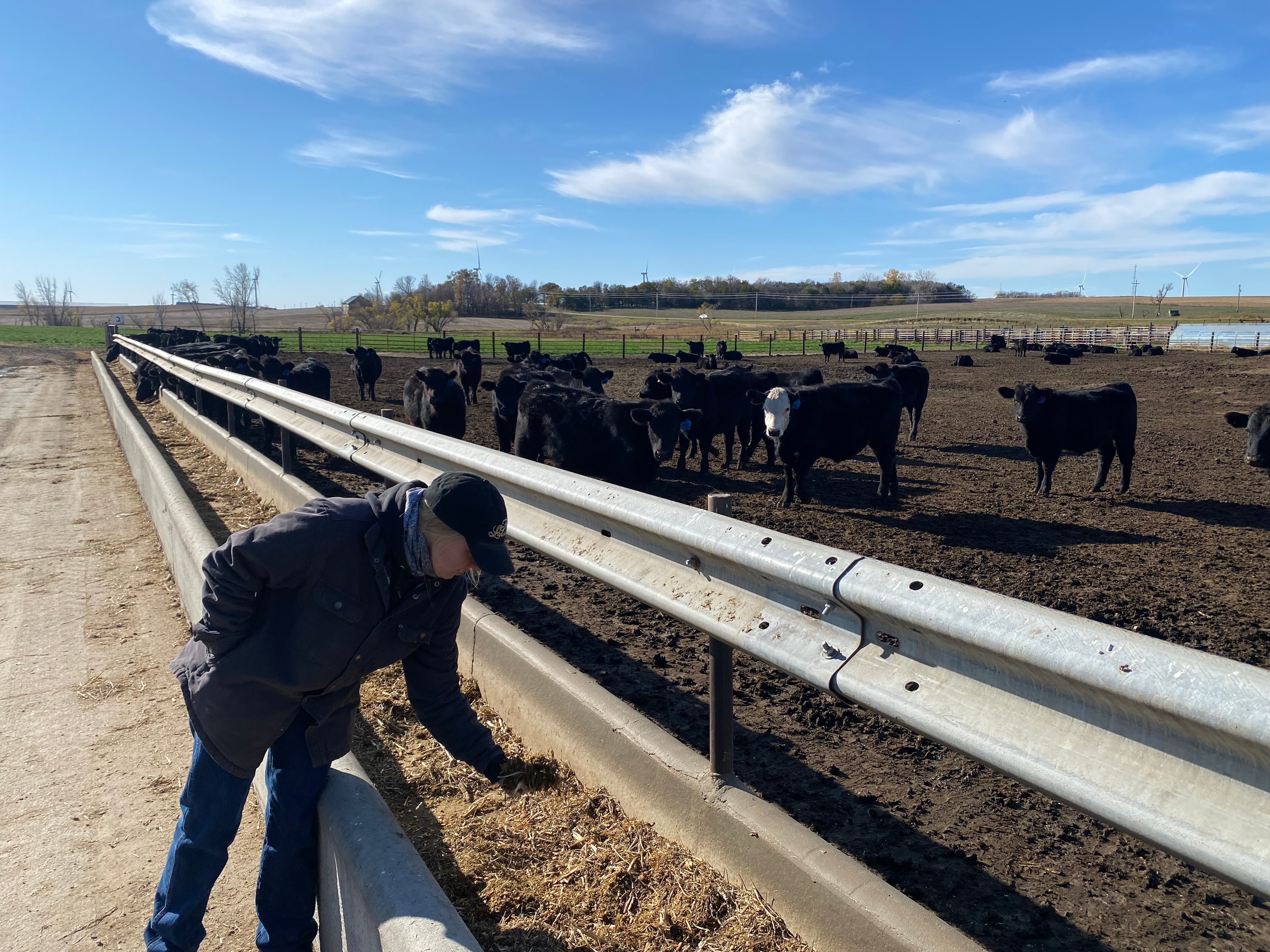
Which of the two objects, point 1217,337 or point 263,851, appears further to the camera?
point 1217,337

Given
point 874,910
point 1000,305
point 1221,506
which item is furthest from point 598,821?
point 1000,305

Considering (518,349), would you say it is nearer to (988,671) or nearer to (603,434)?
(603,434)

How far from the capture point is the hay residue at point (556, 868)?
7.65ft

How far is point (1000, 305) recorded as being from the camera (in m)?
135

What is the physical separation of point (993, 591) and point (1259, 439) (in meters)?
6.54

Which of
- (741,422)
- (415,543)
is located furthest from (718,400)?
(415,543)

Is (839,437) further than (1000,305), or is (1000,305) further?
(1000,305)

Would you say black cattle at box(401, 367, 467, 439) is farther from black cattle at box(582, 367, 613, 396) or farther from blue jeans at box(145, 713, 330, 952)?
blue jeans at box(145, 713, 330, 952)

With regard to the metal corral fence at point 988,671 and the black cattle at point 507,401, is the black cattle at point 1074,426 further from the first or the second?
the metal corral fence at point 988,671

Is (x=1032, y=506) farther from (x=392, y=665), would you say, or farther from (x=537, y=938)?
(x=537, y=938)

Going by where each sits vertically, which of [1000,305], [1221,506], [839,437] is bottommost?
[1221,506]

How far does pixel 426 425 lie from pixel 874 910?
1070 cm

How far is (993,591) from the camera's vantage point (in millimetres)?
5664

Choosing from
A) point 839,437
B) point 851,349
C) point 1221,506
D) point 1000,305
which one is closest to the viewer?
point 1221,506
